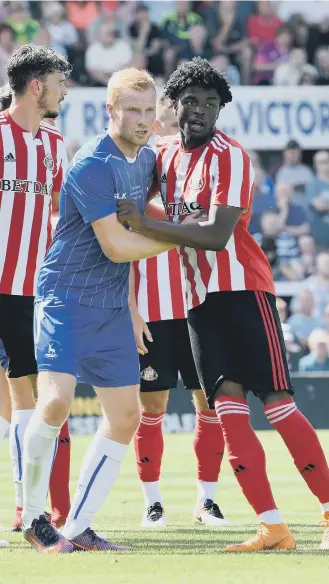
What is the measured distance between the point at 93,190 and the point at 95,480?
4.07ft

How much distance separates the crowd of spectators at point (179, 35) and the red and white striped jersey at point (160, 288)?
1025cm

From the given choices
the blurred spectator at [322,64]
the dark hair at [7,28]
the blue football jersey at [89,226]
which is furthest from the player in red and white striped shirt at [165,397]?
the blurred spectator at [322,64]

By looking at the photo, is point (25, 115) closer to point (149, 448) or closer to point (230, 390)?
point (230, 390)

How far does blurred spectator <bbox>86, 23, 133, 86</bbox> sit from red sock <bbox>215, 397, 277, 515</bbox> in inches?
492

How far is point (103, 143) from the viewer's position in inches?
192

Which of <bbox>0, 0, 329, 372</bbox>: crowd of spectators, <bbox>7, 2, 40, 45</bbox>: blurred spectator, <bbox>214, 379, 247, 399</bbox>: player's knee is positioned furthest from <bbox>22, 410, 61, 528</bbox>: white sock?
<bbox>7, 2, 40, 45</bbox>: blurred spectator

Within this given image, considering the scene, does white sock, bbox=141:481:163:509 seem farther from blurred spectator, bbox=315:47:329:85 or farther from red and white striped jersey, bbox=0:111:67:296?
blurred spectator, bbox=315:47:329:85

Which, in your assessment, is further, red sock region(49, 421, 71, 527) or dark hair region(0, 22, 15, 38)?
dark hair region(0, 22, 15, 38)

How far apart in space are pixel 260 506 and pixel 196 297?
946 mm

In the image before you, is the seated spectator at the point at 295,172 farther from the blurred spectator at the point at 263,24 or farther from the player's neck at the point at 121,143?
the player's neck at the point at 121,143

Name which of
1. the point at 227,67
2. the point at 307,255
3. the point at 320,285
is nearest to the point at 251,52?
the point at 227,67

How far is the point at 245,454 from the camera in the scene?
4910 millimetres

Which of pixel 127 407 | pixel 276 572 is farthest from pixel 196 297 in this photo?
pixel 276 572

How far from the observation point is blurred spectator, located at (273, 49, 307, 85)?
57.8 ft
